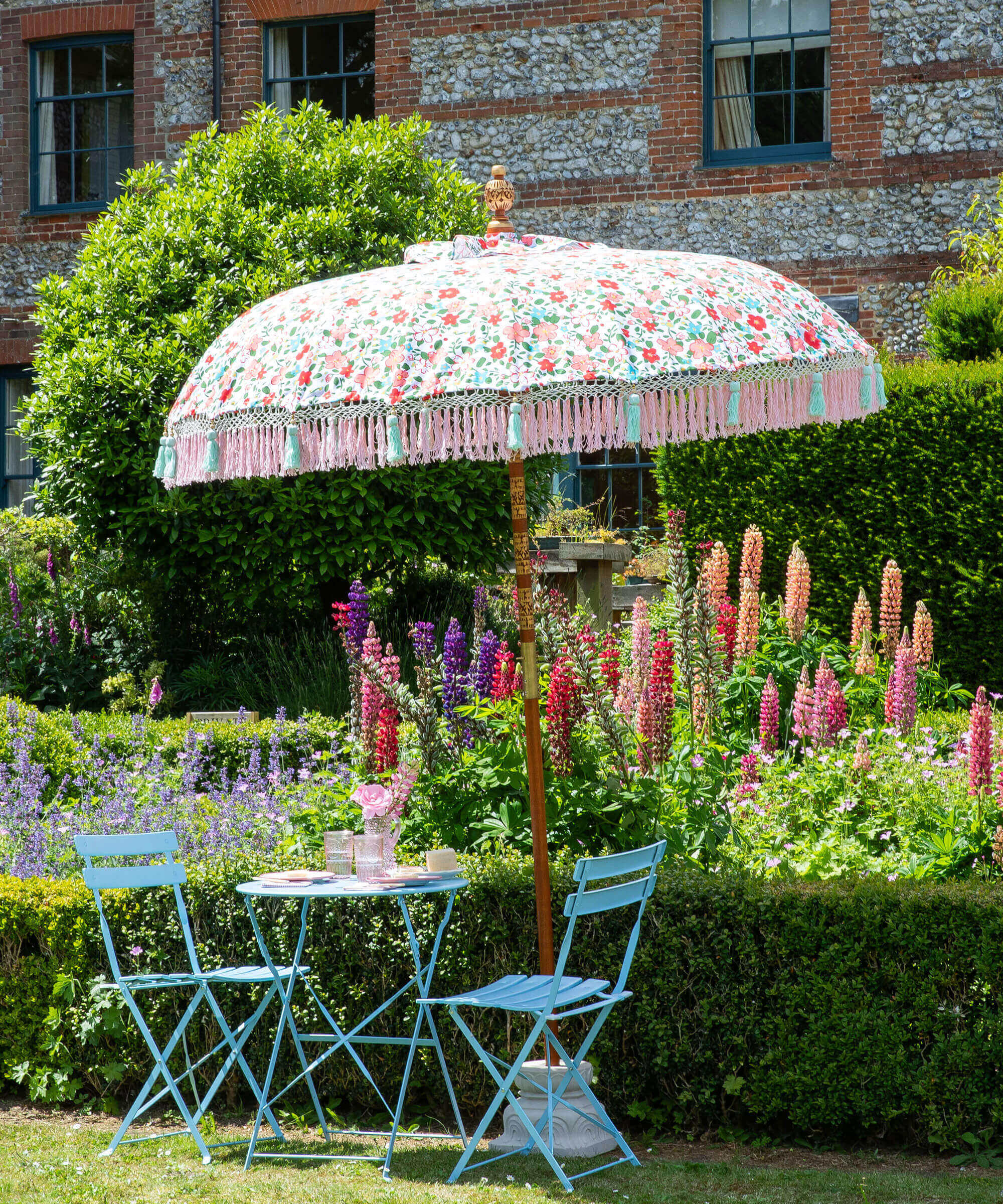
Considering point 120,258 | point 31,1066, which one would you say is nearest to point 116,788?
point 31,1066

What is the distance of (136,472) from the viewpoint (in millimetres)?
9836

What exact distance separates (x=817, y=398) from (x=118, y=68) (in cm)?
1317

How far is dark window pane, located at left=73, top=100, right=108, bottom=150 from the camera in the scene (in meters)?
15.4

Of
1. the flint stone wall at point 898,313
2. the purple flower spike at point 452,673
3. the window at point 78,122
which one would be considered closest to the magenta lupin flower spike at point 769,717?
the purple flower spike at point 452,673

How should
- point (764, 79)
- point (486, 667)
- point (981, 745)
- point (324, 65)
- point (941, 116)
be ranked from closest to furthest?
1. point (981, 745)
2. point (486, 667)
3. point (941, 116)
4. point (764, 79)
5. point (324, 65)

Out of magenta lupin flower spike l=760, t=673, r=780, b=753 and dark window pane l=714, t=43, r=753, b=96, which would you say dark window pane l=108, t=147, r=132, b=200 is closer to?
dark window pane l=714, t=43, r=753, b=96

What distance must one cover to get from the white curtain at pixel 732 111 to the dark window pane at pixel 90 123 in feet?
22.1

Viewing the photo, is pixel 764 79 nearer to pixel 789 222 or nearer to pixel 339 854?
pixel 789 222

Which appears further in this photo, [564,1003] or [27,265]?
[27,265]

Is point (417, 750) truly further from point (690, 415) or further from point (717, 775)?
point (690, 415)

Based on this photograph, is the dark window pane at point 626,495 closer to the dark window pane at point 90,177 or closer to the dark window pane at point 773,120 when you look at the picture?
the dark window pane at point 773,120

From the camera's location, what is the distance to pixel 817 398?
4270 mm

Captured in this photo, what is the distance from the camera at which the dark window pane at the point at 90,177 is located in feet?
50.4

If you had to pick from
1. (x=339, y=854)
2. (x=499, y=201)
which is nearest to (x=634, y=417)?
(x=499, y=201)
